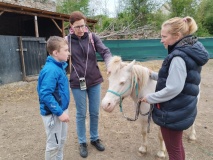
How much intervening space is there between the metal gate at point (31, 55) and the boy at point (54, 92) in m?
5.73

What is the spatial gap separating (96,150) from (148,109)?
0.97 meters

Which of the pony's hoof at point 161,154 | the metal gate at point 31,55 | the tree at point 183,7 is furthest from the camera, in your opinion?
the tree at point 183,7

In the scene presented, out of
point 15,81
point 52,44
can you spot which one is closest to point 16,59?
point 15,81

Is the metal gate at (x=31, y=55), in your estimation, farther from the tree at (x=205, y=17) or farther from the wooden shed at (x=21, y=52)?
the tree at (x=205, y=17)

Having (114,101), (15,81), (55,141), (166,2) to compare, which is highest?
(166,2)

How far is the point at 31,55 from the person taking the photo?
7.26m

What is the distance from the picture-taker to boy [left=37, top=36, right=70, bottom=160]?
1650 mm

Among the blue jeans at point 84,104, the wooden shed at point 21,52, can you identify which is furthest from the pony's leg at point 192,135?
the wooden shed at point 21,52

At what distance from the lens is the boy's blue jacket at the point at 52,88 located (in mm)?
1642

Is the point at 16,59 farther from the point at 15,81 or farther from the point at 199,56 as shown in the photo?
the point at 199,56

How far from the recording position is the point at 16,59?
6805 mm

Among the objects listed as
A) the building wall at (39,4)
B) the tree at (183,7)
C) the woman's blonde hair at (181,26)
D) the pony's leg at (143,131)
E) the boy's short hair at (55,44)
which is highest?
the tree at (183,7)

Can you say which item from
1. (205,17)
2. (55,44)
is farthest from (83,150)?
(205,17)

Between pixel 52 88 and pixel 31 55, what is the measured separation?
20.2ft
